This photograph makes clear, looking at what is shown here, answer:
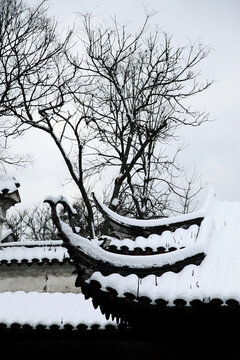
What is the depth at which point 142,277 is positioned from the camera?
464 cm

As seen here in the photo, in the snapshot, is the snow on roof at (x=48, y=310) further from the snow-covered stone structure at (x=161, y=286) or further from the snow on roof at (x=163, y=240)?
the snow on roof at (x=163, y=240)

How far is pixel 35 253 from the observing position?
9.62 meters

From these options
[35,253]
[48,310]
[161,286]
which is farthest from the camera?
[35,253]

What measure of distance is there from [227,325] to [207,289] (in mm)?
562

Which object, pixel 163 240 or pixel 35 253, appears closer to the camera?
pixel 163 240

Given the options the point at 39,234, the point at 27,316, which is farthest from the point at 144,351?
the point at 39,234

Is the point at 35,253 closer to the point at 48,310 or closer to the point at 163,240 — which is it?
the point at 48,310

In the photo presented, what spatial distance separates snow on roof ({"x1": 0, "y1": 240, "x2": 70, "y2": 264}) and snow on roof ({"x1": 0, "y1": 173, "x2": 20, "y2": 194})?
1.19m

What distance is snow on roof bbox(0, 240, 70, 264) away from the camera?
9.46 meters

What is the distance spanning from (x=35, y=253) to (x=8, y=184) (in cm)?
162

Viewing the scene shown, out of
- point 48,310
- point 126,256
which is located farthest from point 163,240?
point 48,310

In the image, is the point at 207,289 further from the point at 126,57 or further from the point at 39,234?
the point at 39,234

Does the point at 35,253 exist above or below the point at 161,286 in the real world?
above

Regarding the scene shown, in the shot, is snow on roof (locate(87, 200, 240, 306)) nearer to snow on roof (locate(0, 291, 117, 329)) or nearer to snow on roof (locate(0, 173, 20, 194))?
snow on roof (locate(0, 291, 117, 329))
